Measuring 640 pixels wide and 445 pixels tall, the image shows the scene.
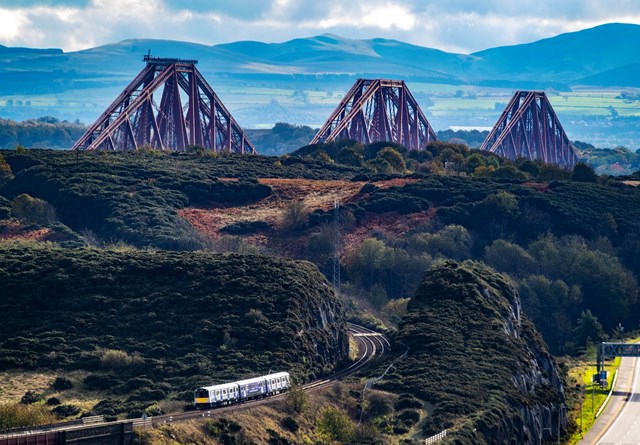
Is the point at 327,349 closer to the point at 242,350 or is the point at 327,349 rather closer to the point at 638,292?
the point at 242,350

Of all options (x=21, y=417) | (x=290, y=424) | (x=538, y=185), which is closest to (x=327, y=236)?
(x=538, y=185)

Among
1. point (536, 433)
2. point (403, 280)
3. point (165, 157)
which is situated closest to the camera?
point (536, 433)

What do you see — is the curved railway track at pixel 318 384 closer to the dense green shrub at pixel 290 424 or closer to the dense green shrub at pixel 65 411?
the dense green shrub at pixel 290 424

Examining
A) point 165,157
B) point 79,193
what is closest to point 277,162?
point 165,157

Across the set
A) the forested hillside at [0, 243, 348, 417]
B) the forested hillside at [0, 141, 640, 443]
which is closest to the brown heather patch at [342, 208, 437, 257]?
the forested hillside at [0, 141, 640, 443]

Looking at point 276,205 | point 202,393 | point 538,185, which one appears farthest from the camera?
point 538,185

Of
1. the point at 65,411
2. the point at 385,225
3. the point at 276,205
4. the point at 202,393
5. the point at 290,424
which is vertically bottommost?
the point at 290,424

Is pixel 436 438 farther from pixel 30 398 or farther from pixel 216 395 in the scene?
pixel 30 398

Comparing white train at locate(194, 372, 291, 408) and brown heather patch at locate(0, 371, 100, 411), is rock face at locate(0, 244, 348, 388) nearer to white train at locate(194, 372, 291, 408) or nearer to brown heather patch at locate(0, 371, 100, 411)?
brown heather patch at locate(0, 371, 100, 411)
